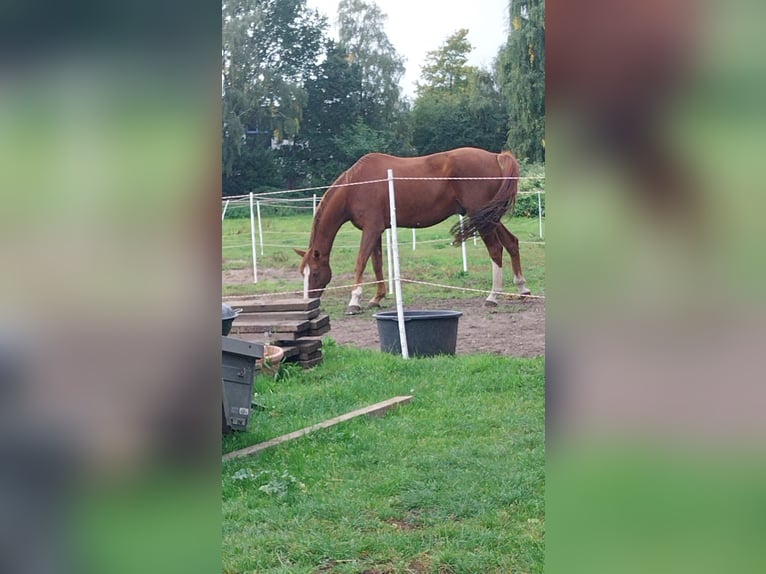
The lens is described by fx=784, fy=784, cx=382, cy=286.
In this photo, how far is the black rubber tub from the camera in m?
6.07

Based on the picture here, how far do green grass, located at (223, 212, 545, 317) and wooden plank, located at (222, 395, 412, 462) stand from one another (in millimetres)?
4502

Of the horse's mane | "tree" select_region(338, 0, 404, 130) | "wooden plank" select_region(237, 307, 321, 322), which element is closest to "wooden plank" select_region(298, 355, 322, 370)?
"wooden plank" select_region(237, 307, 321, 322)

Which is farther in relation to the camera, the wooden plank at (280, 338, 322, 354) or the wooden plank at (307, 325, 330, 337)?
the wooden plank at (307, 325, 330, 337)

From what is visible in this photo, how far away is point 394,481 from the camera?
3.22 meters

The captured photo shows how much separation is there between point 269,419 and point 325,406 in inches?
16.0

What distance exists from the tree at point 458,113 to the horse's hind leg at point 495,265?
41.9ft

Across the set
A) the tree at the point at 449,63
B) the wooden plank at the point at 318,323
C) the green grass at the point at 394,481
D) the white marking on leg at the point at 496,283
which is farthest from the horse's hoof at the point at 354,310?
the tree at the point at 449,63

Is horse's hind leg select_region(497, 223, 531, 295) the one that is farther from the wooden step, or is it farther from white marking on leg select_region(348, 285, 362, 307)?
the wooden step

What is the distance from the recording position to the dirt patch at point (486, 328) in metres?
6.51

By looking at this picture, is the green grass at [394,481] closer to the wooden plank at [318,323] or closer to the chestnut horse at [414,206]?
the wooden plank at [318,323]

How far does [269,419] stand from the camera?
13.9 feet

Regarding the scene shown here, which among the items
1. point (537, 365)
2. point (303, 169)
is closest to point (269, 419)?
Answer: point (537, 365)
